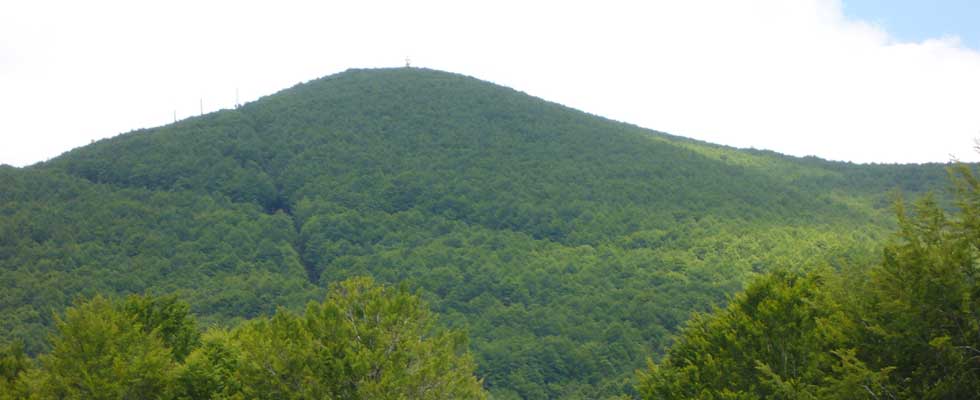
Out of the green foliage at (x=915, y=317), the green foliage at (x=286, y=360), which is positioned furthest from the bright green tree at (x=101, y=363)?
the green foliage at (x=915, y=317)

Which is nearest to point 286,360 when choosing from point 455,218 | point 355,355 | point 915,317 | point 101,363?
point 355,355

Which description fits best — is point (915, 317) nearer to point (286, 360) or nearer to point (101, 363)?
point (286, 360)

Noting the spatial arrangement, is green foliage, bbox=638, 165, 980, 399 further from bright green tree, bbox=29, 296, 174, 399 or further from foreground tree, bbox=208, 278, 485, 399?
bright green tree, bbox=29, 296, 174, 399

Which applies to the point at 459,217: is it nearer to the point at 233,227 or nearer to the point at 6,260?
the point at 233,227

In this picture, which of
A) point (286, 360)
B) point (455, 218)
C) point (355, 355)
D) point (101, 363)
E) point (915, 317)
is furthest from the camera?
point (455, 218)

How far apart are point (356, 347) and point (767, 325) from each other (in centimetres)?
1011

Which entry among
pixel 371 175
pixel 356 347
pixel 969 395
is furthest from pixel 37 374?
pixel 371 175

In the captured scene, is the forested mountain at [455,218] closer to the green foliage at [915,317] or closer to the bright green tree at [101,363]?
the bright green tree at [101,363]

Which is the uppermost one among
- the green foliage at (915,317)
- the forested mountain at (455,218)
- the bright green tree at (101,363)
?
the green foliage at (915,317)

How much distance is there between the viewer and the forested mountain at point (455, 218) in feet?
227

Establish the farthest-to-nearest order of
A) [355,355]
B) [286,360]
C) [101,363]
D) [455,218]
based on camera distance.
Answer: [455,218]
[101,363]
[355,355]
[286,360]

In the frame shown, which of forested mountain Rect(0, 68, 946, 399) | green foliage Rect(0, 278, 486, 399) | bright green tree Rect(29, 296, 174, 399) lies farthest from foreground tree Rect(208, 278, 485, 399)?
forested mountain Rect(0, 68, 946, 399)

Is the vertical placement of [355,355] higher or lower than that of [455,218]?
higher

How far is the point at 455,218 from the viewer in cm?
9650
